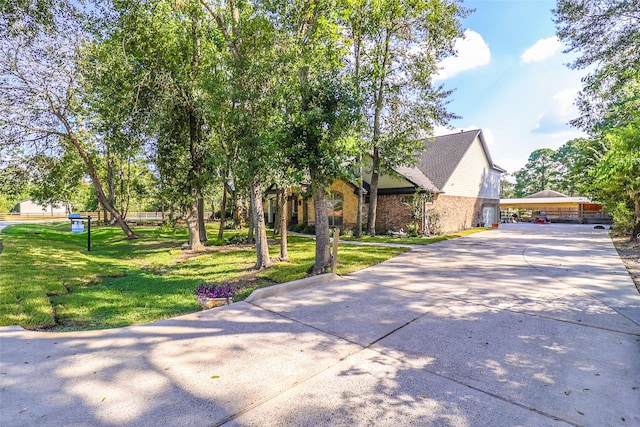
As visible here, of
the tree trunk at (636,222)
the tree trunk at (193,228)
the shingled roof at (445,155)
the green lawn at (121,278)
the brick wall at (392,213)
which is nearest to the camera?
the green lawn at (121,278)

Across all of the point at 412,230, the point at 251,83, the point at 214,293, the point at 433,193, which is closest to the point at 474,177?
the point at 433,193

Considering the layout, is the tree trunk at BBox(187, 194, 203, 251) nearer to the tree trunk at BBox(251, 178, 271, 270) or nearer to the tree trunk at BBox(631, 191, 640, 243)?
the tree trunk at BBox(251, 178, 271, 270)

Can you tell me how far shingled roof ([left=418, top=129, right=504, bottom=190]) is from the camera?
18.6 meters

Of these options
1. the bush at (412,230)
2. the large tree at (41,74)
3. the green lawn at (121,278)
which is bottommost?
the green lawn at (121,278)

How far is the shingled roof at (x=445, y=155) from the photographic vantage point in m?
18.6

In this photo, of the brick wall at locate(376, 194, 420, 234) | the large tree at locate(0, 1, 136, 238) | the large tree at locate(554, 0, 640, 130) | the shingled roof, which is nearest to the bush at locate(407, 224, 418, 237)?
the brick wall at locate(376, 194, 420, 234)

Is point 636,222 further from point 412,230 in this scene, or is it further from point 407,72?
point 407,72

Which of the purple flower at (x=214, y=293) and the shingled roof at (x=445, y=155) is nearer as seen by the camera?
the purple flower at (x=214, y=293)

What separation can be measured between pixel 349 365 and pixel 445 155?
63.4 ft

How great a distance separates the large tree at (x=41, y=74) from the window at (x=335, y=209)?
41.9 feet

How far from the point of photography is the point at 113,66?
32.4ft

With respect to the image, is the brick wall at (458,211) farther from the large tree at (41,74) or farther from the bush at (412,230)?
the large tree at (41,74)

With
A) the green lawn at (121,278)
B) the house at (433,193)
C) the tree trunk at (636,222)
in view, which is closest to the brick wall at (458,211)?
the house at (433,193)

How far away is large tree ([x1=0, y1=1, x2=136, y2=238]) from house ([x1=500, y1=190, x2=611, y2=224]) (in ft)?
114
